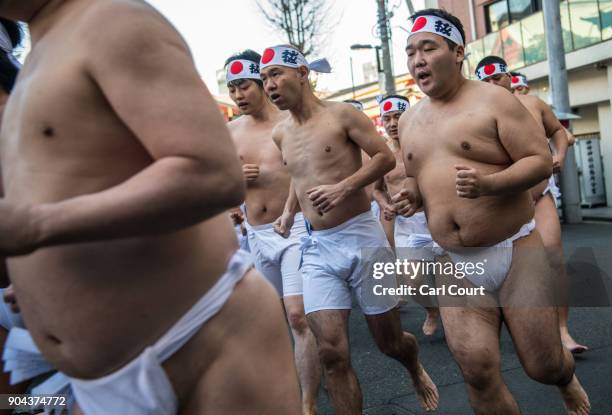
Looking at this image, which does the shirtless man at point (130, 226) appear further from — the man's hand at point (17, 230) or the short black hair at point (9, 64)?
the short black hair at point (9, 64)

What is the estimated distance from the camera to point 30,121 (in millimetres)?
1594

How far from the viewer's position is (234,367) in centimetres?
171

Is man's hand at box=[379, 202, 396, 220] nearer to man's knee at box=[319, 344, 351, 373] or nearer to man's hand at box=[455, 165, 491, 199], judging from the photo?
man's hand at box=[455, 165, 491, 199]

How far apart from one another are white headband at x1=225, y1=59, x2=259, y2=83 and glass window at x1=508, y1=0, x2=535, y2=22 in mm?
17705

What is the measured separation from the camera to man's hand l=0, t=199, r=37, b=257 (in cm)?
139

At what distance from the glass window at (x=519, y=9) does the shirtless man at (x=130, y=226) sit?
71.3 ft

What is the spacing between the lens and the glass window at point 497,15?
22.7 meters

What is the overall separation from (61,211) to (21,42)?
1811 mm

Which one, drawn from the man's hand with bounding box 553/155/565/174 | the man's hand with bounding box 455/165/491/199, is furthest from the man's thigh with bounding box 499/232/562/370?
the man's hand with bounding box 553/155/565/174

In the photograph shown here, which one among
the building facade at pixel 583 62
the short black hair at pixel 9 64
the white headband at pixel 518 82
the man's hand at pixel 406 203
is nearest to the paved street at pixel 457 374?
the man's hand at pixel 406 203

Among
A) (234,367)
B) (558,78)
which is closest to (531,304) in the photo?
(234,367)

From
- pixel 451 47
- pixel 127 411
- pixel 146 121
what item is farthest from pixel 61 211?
pixel 451 47

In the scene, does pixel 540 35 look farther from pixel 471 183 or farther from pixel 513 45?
pixel 471 183

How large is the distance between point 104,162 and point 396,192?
6321 mm
